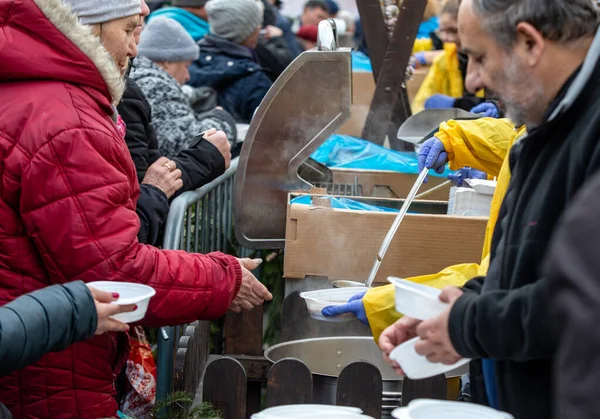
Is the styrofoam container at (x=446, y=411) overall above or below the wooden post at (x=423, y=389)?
above

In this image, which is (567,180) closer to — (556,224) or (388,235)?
(556,224)

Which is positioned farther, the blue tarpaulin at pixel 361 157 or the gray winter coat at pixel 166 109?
the blue tarpaulin at pixel 361 157

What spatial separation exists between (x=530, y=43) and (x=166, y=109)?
9.49 ft

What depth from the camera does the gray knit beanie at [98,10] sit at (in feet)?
9.12

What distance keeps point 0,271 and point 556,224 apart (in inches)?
58.0

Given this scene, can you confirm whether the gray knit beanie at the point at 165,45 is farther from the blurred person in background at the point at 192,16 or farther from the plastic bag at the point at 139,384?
the plastic bag at the point at 139,384

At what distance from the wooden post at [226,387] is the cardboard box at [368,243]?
890 mm

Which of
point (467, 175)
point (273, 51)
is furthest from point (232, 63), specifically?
point (467, 175)

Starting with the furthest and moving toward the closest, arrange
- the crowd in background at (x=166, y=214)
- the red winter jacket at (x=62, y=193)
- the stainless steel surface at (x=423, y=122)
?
the stainless steel surface at (x=423, y=122)
the red winter jacket at (x=62, y=193)
the crowd in background at (x=166, y=214)

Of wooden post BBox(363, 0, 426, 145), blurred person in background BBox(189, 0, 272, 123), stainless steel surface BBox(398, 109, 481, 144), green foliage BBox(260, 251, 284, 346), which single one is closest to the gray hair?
green foliage BBox(260, 251, 284, 346)

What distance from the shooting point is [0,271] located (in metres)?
2.47

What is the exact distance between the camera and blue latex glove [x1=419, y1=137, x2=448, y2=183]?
3.54 meters

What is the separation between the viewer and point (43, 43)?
249cm

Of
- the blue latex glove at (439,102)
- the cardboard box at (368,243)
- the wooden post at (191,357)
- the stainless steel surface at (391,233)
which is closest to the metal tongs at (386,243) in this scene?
the stainless steel surface at (391,233)
